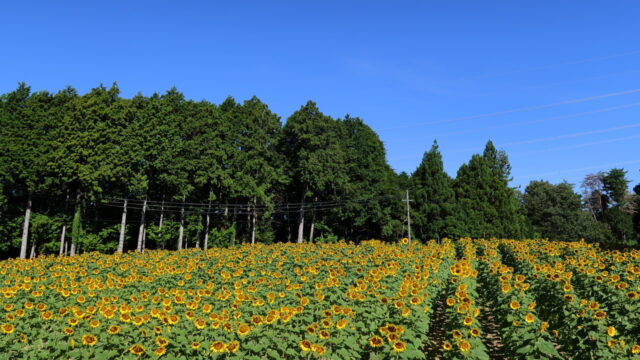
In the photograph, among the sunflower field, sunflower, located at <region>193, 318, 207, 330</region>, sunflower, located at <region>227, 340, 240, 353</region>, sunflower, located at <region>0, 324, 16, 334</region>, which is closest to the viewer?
sunflower, located at <region>227, 340, 240, 353</region>

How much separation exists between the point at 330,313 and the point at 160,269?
27.1ft

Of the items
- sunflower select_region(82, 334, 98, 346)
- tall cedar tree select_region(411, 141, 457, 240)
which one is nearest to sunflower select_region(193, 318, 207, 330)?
sunflower select_region(82, 334, 98, 346)

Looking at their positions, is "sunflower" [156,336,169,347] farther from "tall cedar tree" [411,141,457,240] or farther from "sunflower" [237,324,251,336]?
"tall cedar tree" [411,141,457,240]

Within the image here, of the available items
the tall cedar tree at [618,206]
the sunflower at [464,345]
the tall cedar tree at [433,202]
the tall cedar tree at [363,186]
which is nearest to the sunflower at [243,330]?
the sunflower at [464,345]

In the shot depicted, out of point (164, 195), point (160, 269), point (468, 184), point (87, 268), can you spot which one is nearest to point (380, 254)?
point (160, 269)

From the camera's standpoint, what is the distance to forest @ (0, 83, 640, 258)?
27.8 m

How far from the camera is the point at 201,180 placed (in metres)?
32.2

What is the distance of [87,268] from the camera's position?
1485cm

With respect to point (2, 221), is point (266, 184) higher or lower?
higher

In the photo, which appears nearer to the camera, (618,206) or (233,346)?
(233,346)

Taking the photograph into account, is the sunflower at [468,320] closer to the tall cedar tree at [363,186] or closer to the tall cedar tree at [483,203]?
the tall cedar tree at [363,186]

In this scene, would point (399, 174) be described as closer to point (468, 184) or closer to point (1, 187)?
point (468, 184)

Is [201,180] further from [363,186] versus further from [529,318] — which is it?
[529,318]

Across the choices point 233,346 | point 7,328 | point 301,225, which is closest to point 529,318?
point 233,346
